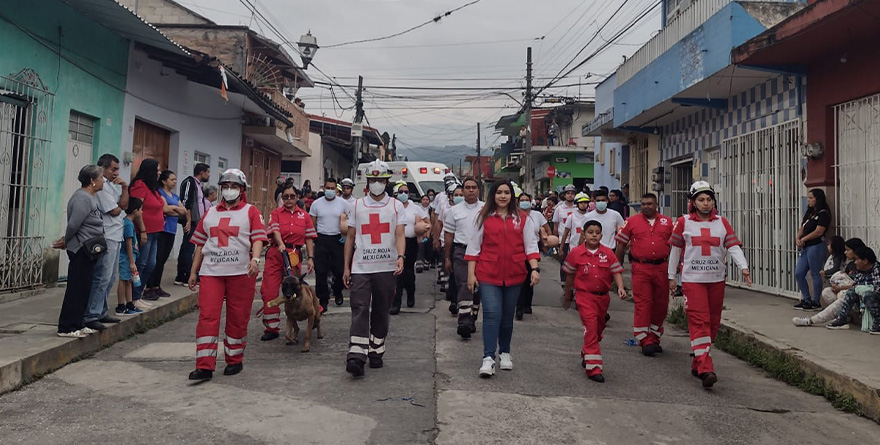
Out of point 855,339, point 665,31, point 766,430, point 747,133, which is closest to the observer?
point 766,430

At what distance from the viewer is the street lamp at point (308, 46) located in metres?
18.5

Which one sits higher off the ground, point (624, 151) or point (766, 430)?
point (624, 151)

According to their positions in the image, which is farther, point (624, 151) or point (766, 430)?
point (624, 151)

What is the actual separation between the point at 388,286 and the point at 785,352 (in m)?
3.98

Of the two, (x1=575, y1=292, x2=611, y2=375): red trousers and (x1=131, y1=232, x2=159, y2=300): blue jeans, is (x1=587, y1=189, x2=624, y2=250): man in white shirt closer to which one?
(x1=575, y1=292, x2=611, y2=375): red trousers

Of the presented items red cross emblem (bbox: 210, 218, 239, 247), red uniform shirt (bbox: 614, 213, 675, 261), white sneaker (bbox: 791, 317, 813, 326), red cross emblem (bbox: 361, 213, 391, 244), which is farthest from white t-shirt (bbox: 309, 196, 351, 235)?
white sneaker (bbox: 791, 317, 813, 326)

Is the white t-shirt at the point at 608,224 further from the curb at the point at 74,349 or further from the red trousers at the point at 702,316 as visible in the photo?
the curb at the point at 74,349

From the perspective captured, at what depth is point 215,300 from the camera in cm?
552

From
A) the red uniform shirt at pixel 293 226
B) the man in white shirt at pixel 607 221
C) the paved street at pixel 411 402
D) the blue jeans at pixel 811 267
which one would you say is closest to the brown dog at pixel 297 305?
the paved street at pixel 411 402

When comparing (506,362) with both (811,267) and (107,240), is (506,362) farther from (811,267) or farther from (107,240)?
(811,267)

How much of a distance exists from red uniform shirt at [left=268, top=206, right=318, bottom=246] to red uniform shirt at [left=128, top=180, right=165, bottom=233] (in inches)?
59.7

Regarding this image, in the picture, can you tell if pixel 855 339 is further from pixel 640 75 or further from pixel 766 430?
pixel 640 75

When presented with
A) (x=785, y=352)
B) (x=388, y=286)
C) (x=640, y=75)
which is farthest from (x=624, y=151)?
(x=388, y=286)

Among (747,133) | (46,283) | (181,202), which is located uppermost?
(747,133)
